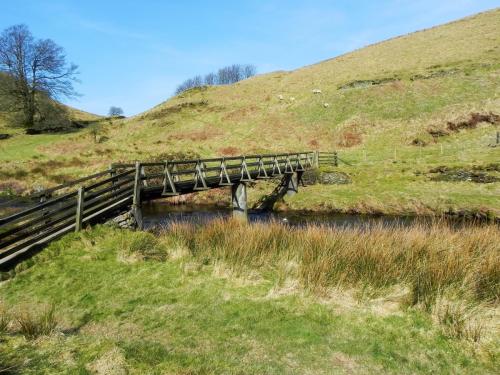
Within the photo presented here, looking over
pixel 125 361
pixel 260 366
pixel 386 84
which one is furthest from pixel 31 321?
pixel 386 84

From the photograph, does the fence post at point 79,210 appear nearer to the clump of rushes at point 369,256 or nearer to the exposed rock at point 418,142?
the clump of rushes at point 369,256

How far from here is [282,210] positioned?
24.5 meters

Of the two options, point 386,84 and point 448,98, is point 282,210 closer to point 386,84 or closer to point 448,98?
point 448,98

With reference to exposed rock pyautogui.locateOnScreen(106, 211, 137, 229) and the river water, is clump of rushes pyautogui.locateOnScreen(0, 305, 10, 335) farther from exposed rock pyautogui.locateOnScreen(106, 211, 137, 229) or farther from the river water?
the river water

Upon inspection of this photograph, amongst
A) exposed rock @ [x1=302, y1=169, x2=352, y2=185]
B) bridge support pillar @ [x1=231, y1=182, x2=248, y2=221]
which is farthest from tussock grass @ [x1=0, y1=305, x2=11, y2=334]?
exposed rock @ [x1=302, y1=169, x2=352, y2=185]

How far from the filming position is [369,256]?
8.16m

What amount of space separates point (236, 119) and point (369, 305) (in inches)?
1892

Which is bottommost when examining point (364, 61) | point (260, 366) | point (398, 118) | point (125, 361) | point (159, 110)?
point (260, 366)

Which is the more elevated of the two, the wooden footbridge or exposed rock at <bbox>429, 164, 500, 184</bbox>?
the wooden footbridge

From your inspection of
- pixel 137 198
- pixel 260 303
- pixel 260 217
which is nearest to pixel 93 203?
pixel 137 198

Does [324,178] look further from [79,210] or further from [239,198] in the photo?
[79,210]

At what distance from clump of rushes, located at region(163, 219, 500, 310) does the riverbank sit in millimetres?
31

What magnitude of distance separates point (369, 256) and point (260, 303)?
286 centimetres

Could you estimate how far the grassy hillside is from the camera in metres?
24.9
